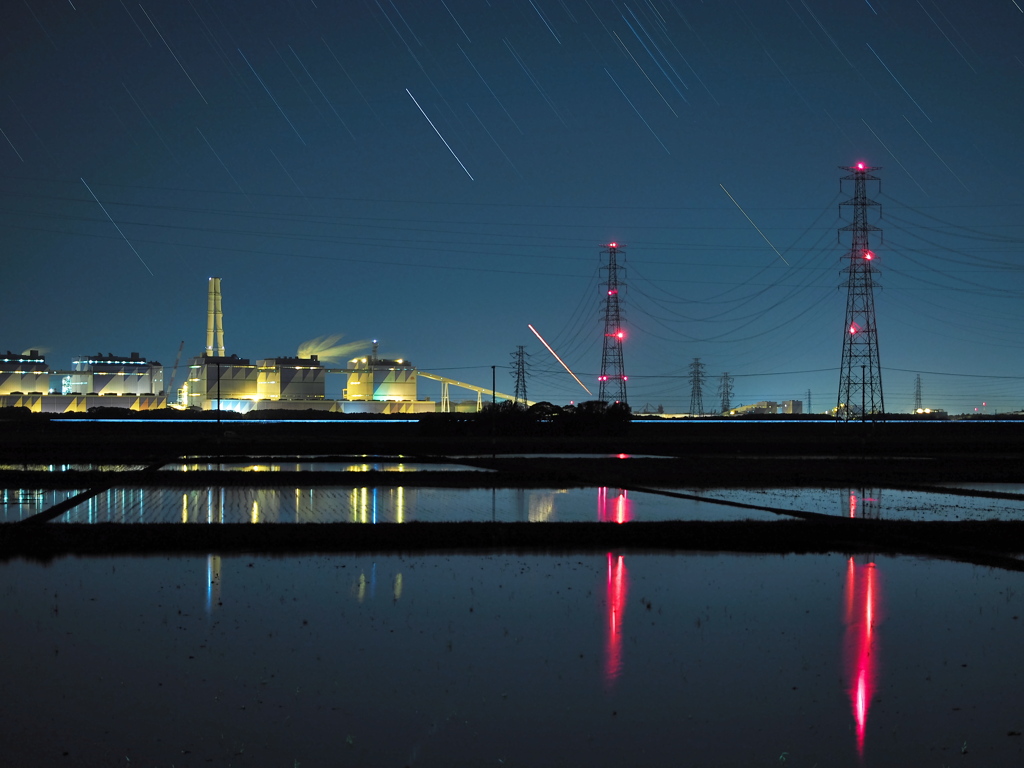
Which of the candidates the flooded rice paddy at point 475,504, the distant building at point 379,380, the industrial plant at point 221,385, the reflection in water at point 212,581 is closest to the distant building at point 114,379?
the industrial plant at point 221,385

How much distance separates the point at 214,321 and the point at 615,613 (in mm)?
131715

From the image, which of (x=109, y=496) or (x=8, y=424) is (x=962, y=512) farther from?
(x=8, y=424)

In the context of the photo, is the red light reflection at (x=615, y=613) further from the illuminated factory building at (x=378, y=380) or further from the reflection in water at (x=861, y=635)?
the illuminated factory building at (x=378, y=380)

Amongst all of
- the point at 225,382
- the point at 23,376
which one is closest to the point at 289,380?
the point at 225,382

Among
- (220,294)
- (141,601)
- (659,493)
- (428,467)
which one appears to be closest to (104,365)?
(220,294)

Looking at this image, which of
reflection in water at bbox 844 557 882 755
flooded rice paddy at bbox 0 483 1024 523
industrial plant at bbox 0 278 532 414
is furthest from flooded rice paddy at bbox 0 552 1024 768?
industrial plant at bbox 0 278 532 414

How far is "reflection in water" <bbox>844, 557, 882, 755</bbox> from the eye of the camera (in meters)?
7.78

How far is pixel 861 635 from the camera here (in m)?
10.1

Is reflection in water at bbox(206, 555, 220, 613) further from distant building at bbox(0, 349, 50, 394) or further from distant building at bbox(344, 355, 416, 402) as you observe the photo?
distant building at bbox(0, 349, 50, 394)

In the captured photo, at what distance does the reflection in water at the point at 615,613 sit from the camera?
8.71 m

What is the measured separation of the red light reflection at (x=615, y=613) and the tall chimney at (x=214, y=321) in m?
126

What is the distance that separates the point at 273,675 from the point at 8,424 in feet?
273

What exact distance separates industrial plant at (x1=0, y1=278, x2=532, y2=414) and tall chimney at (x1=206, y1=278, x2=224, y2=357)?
0.14 meters

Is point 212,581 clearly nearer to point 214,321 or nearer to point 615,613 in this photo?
point 615,613
